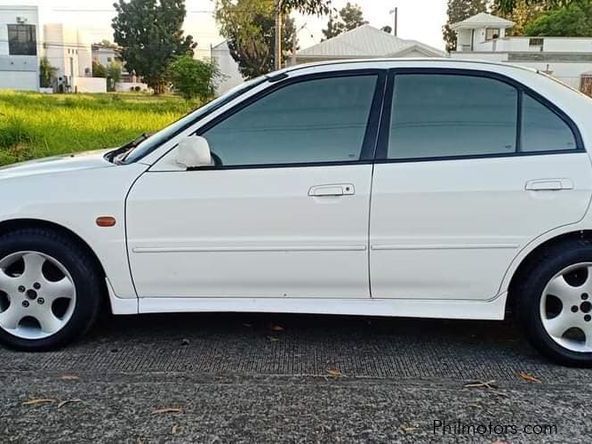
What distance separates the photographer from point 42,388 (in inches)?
124

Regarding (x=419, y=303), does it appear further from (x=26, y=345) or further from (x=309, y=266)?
(x=26, y=345)

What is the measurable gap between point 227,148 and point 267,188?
1.12 ft

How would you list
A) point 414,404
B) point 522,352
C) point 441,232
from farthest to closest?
point 522,352 → point 441,232 → point 414,404

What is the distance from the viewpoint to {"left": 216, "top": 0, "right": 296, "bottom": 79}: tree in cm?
3412

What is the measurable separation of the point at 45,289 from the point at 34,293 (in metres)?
0.07

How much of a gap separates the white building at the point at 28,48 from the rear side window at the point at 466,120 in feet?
181

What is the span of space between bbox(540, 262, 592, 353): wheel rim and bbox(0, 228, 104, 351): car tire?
2.56 m

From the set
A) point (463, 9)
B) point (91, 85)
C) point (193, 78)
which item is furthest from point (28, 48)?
point (463, 9)

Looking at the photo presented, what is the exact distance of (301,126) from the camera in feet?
11.5

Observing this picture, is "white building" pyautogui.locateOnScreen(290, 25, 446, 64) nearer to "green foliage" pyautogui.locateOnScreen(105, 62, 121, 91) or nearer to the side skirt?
the side skirt

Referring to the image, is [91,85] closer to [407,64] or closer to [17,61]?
[17,61]

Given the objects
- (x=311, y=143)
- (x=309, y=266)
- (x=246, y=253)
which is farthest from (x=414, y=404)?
(x=311, y=143)

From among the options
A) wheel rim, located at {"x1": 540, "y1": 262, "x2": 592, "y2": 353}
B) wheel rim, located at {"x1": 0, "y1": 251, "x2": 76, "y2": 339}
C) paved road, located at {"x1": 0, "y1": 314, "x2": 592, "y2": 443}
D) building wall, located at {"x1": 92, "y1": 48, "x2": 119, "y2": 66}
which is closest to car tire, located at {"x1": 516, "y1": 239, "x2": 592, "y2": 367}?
wheel rim, located at {"x1": 540, "y1": 262, "x2": 592, "y2": 353}

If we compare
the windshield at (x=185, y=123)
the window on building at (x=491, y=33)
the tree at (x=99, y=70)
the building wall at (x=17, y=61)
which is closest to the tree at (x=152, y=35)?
the tree at (x=99, y=70)
